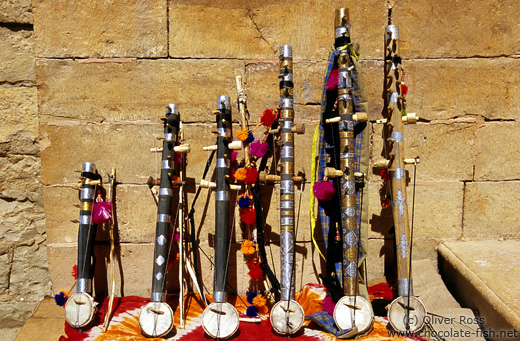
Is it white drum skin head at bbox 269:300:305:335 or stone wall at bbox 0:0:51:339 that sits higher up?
stone wall at bbox 0:0:51:339

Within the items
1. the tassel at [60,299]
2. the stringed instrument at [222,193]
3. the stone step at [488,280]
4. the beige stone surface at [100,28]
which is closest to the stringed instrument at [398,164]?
the stone step at [488,280]

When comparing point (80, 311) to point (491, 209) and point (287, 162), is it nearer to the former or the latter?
point (287, 162)

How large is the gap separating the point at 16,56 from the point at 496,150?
162 inches

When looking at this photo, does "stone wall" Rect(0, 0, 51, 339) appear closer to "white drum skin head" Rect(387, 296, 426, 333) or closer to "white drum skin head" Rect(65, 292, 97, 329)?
"white drum skin head" Rect(65, 292, 97, 329)

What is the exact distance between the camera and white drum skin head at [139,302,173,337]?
288 centimetres

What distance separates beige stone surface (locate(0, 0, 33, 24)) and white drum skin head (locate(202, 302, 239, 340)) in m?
2.76

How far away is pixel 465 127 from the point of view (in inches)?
135

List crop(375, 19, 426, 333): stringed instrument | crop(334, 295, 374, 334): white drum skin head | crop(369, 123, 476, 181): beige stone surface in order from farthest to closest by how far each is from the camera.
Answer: crop(369, 123, 476, 181): beige stone surface, crop(375, 19, 426, 333): stringed instrument, crop(334, 295, 374, 334): white drum skin head

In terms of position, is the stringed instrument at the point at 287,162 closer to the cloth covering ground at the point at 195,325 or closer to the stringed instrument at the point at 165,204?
the cloth covering ground at the point at 195,325

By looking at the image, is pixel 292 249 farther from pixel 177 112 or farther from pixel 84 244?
pixel 84 244

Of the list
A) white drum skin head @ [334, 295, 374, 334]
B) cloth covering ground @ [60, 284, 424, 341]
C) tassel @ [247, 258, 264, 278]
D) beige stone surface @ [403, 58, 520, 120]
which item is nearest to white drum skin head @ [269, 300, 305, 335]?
cloth covering ground @ [60, 284, 424, 341]

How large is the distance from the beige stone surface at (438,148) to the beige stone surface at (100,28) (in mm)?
1991

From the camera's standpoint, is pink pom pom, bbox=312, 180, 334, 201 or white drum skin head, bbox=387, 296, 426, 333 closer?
white drum skin head, bbox=387, 296, 426, 333

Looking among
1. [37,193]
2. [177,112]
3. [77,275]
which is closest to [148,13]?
[177,112]
